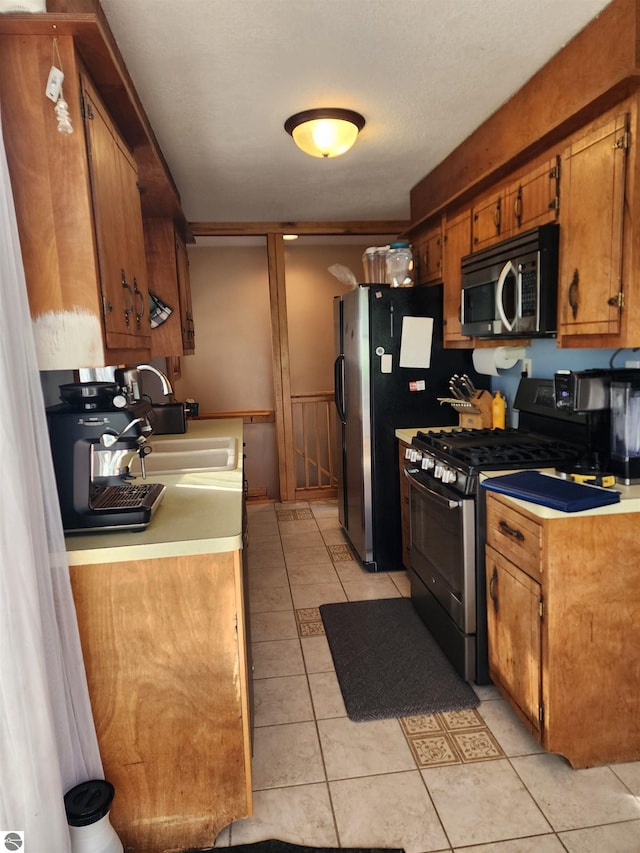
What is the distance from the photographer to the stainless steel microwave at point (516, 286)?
217 centimetres

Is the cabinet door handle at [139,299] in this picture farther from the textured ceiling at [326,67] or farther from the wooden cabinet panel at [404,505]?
the wooden cabinet panel at [404,505]

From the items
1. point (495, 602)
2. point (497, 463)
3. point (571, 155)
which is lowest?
point (495, 602)

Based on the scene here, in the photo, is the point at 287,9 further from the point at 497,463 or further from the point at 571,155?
the point at 497,463

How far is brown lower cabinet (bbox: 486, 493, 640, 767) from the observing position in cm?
180

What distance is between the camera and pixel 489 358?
3262mm

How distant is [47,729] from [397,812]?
1.10 metres

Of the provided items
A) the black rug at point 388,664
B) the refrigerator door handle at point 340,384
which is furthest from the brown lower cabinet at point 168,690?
the refrigerator door handle at point 340,384

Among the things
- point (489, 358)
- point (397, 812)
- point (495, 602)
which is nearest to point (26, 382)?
point (397, 812)

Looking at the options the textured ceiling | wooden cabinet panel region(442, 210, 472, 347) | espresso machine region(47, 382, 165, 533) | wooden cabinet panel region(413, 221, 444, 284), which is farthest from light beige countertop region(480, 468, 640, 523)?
wooden cabinet panel region(413, 221, 444, 284)

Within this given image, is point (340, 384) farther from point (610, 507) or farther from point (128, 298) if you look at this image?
point (610, 507)

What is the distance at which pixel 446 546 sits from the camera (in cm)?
244

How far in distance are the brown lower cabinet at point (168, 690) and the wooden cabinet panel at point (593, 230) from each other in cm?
147

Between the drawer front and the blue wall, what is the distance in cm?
80

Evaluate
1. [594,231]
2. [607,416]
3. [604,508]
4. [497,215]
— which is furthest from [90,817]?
[497,215]
